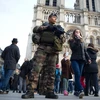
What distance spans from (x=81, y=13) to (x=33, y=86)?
2750cm

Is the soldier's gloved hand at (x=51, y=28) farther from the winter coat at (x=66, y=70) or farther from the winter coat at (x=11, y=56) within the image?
the winter coat at (x=66, y=70)

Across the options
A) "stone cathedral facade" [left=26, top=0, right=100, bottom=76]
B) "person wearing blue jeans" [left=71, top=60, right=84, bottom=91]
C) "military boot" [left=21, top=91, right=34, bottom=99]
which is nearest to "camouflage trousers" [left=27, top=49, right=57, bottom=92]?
"military boot" [left=21, top=91, right=34, bottom=99]

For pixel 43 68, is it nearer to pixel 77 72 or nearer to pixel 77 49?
pixel 77 72

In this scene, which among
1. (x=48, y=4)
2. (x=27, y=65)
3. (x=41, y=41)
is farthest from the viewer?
(x=48, y=4)

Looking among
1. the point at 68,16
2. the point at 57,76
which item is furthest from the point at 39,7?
the point at 57,76

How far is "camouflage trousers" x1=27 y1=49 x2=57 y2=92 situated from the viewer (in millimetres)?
2744

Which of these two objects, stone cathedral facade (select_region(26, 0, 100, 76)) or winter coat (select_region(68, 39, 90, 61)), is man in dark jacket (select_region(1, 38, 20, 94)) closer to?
winter coat (select_region(68, 39, 90, 61))

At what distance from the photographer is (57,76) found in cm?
709

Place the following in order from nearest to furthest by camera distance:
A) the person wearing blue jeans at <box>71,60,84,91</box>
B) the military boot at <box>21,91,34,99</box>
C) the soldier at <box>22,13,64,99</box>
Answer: the military boot at <box>21,91,34,99</box>
the soldier at <box>22,13,64,99</box>
the person wearing blue jeans at <box>71,60,84,91</box>

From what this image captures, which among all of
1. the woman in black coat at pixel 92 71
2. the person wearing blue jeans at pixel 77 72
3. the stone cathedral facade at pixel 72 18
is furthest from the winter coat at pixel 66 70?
the stone cathedral facade at pixel 72 18

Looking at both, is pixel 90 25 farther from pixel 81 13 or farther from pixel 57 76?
pixel 57 76

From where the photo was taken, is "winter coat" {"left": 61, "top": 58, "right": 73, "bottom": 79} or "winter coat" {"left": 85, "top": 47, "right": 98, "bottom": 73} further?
"winter coat" {"left": 61, "top": 58, "right": 73, "bottom": 79}

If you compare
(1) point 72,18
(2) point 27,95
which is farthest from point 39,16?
(2) point 27,95

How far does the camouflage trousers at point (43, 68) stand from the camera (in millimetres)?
2744
